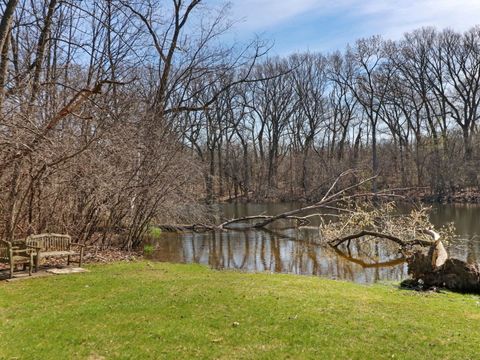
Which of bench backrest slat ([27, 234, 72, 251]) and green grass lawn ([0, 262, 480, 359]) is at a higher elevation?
bench backrest slat ([27, 234, 72, 251])

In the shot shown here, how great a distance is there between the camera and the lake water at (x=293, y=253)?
1362 centimetres

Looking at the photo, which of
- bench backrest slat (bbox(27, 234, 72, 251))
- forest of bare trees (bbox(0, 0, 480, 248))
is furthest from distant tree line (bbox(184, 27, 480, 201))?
bench backrest slat (bbox(27, 234, 72, 251))

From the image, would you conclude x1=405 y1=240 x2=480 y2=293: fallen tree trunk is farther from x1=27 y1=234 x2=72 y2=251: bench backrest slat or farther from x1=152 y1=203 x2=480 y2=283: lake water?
x1=27 y1=234 x2=72 y2=251: bench backrest slat

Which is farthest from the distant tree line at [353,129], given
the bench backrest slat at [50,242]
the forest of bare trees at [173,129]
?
the bench backrest slat at [50,242]

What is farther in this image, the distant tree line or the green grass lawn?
the distant tree line

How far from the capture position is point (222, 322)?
612 cm

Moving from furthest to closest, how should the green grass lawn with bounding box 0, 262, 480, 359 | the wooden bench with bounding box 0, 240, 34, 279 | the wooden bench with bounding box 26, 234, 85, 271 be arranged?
1. the wooden bench with bounding box 26, 234, 85, 271
2. the wooden bench with bounding box 0, 240, 34, 279
3. the green grass lawn with bounding box 0, 262, 480, 359

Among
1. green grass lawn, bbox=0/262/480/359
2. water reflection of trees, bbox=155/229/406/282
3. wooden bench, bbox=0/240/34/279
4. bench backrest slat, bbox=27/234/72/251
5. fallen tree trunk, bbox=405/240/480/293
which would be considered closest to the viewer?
green grass lawn, bbox=0/262/480/359

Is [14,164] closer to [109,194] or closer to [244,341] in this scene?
[109,194]

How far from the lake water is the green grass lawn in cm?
460

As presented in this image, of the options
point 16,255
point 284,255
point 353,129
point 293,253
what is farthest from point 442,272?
point 353,129

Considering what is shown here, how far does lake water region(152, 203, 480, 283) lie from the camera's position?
13617 millimetres

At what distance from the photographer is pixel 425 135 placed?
47.7 m

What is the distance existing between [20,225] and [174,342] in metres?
7.88
